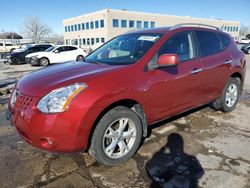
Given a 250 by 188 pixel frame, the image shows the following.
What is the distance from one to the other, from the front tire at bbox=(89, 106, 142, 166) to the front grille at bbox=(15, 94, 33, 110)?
85 centimetres

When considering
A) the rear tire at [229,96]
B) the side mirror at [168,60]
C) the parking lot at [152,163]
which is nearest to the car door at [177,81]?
the side mirror at [168,60]

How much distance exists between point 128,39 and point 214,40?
5.73ft

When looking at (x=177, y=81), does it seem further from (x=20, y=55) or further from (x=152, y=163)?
(x=20, y=55)

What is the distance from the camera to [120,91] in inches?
109

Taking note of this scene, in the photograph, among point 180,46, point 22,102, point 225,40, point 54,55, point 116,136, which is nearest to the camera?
point 22,102

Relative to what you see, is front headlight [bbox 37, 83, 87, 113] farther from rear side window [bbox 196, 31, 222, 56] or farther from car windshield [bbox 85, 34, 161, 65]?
rear side window [bbox 196, 31, 222, 56]

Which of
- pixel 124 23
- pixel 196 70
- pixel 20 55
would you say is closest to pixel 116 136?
pixel 196 70

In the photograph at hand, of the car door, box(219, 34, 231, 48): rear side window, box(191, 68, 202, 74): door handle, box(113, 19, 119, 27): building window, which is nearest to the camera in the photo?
the car door

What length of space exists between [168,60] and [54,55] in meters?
14.1

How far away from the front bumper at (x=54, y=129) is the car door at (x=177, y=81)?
1152 mm

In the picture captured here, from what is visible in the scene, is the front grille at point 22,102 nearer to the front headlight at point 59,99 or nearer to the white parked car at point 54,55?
the front headlight at point 59,99

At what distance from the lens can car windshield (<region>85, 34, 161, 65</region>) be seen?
335 centimetres

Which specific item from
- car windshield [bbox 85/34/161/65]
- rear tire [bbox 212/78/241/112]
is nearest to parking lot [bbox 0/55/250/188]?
rear tire [bbox 212/78/241/112]

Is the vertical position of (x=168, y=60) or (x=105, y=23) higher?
(x=105, y=23)
